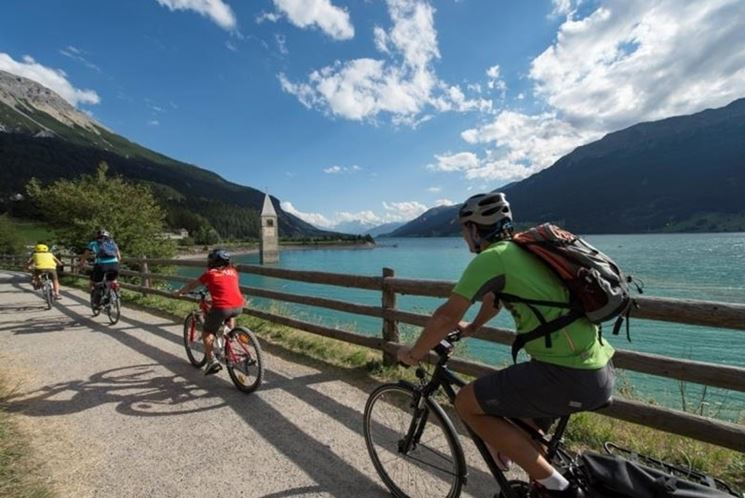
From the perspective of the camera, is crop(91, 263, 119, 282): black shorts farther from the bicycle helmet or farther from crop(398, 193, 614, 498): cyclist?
crop(398, 193, 614, 498): cyclist

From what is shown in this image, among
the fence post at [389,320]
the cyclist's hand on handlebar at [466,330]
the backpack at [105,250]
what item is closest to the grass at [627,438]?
the fence post at [389,320]

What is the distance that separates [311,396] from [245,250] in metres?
141

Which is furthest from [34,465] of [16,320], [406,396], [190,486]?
[16,320]

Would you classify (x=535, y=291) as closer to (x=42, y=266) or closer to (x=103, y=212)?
(x=42, y=266)

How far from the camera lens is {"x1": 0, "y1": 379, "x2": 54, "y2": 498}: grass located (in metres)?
3.07

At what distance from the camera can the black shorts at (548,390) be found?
7.02ft

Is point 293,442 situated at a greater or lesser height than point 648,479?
lesser

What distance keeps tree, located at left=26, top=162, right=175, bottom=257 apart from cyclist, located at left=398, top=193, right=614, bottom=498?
25017mm

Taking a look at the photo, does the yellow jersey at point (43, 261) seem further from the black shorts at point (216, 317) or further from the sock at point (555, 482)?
A: the sock at point (555, 482)

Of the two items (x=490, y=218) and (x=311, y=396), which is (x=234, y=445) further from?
(x=490, y=218)

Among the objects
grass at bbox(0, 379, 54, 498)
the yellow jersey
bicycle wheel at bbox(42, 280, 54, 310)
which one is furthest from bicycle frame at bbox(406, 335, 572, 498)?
the yellow jersey

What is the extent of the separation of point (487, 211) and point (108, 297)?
10637 mm

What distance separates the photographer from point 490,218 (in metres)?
2.50

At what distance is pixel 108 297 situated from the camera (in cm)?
1006
